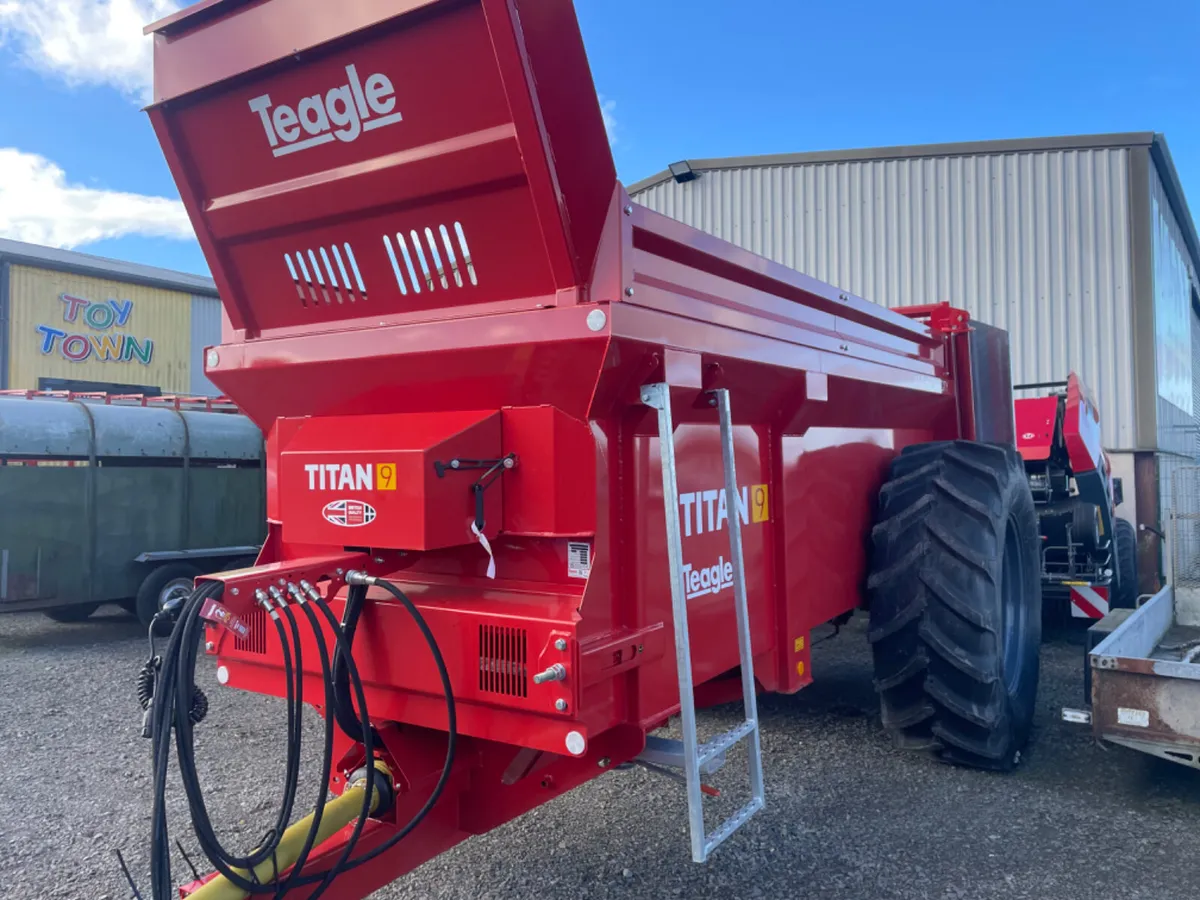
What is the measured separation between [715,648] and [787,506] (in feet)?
2.02

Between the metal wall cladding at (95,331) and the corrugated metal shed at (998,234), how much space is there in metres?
12.2

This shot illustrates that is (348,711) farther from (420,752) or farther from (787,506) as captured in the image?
(787,506)

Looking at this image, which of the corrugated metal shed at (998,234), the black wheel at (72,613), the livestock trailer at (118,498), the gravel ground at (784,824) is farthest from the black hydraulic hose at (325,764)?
the corrugated metal shed at (998,234)

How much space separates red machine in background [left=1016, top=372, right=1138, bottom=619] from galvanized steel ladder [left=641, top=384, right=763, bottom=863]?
5.10 metres

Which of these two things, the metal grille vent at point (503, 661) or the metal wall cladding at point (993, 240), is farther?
the metal wall cladding at point (993, 240)

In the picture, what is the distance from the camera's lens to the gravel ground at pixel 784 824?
2.93 metres

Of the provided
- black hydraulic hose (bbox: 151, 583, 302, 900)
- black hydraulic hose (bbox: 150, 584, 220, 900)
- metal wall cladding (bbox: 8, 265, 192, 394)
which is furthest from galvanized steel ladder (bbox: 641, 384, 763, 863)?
metal wall cladding (bbox: 8, 265, 192, 394)

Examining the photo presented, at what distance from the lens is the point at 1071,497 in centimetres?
710

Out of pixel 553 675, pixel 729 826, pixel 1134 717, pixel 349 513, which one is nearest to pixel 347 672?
pixel 349 513

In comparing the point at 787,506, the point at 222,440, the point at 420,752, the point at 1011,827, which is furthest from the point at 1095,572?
the point at 222,440

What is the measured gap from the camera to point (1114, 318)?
404 inches

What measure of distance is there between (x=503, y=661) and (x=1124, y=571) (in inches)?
293

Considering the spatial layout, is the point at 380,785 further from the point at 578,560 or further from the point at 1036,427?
the point at 1036,427

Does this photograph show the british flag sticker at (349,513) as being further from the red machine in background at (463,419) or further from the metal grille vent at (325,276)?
the metal grille vent at (325,276)
